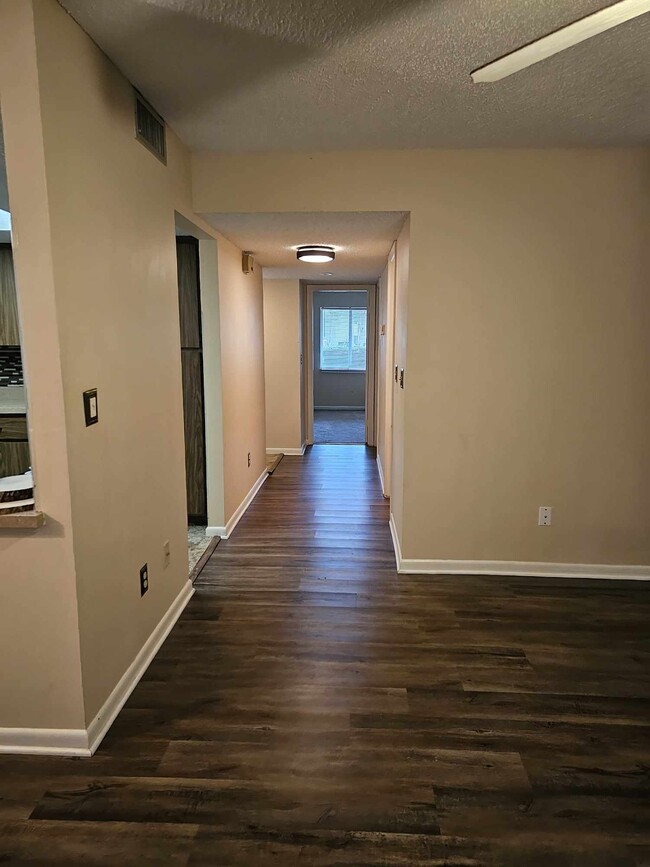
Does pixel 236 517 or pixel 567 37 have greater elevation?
pixel 567 37

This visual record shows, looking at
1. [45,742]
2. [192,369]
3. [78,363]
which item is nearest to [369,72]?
[78,363]

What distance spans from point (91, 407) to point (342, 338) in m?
8.99

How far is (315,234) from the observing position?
377 cm

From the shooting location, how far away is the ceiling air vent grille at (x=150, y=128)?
229cm

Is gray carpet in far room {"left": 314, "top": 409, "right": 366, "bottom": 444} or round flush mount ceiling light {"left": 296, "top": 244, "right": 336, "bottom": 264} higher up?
round flush mount ceiling light {"left": 296, "top": 244, "right": 336, "bottom": 264}

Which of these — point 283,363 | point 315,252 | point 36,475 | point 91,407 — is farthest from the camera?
point 283,363

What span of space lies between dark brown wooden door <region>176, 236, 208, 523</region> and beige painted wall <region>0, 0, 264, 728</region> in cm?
129

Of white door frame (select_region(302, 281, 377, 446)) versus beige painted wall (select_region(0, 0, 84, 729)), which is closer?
beige painted wall (select_region(0, 0, 84, 729))

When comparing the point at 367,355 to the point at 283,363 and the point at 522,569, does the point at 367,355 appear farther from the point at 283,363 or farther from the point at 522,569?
the point at 522,569

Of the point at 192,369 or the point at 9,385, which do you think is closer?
the point at 9,385

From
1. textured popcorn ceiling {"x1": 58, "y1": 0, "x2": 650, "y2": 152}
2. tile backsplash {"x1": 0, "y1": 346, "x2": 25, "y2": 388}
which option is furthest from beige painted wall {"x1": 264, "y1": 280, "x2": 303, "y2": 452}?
textured popcorn ceiling {"x1": 58, "y1": 0, "x2": 650, "y2": 152}

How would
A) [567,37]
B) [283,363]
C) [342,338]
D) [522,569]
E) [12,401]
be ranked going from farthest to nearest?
[342,338], [283,363], [12,401], [522,569], [567,37]

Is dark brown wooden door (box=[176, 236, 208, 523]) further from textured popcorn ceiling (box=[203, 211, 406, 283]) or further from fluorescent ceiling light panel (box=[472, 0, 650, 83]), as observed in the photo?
fluorescent ceiling light panel (box=[472, 0, 650, 83])

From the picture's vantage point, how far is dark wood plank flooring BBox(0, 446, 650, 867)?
5.30 feet
